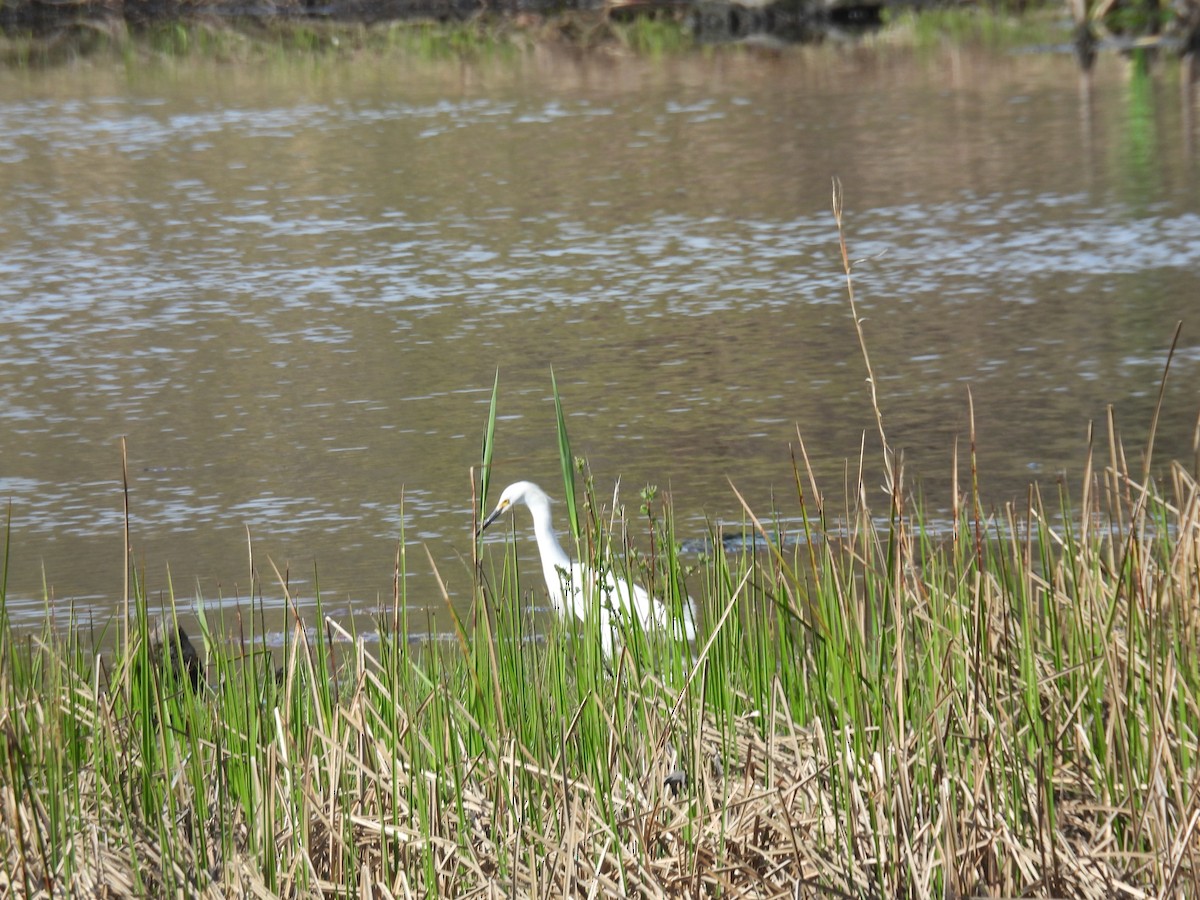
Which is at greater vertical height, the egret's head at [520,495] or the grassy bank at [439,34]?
the grassy bank at [439,34]

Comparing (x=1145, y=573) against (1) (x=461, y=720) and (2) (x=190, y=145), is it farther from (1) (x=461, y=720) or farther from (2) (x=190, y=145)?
(2) (x=190, y=145)

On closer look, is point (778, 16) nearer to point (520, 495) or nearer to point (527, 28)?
point (527, 28)

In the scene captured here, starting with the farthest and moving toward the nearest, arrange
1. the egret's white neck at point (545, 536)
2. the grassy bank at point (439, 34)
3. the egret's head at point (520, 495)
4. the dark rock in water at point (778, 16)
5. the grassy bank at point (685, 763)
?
the dark rock in water at point (778, 16), the grassy bank at point (439, 34), the egret's head at point (520, 495), the egret's white neck at point (545, 536), the grassy bank at point (685, 763)

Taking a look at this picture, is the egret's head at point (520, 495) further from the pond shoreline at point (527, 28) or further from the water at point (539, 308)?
the pond shoreline at point (527, 28)

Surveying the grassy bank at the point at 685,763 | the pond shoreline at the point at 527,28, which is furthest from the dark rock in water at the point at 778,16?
the grassy bank at the point at 685,763

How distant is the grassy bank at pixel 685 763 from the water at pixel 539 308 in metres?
0.46

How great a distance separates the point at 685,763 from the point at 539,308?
6.79 metres

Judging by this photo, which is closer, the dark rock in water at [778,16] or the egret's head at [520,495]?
the egret's head at [520,495]

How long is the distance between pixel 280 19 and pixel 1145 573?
27.7m

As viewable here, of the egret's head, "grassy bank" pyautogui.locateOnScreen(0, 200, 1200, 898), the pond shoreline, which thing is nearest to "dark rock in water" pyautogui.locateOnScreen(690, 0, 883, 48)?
the pond shoreline

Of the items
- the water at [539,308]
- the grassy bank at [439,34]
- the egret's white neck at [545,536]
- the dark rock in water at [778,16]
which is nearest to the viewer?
the egret's white neck at [545,536]

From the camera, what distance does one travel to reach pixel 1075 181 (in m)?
12.6

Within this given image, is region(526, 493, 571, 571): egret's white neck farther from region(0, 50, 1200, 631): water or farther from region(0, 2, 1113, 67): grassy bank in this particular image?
region(0, 2, 1113, 67): grassy bank

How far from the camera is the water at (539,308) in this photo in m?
6.60
